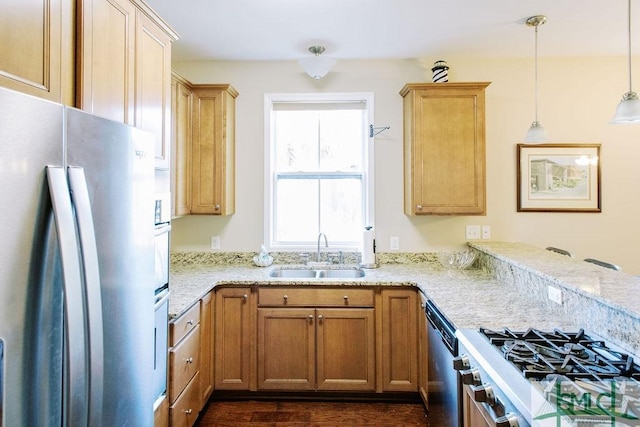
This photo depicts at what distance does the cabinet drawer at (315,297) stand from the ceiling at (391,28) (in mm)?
1825

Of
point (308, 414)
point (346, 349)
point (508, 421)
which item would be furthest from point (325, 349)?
point (508, 421)

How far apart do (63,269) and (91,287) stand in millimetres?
85

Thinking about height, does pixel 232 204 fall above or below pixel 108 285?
above

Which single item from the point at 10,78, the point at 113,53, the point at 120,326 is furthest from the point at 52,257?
the point at 113,53

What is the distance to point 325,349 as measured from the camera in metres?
2.52

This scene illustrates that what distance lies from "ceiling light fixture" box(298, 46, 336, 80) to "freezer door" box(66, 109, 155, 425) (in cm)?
188

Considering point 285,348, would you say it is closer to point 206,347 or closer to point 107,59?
point 206,347

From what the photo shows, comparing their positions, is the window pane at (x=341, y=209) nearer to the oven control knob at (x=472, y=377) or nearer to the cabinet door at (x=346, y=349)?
the cabinet door at (x=346, y=349)

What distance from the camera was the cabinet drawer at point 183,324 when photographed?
1.88m

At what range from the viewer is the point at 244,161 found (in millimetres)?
3182

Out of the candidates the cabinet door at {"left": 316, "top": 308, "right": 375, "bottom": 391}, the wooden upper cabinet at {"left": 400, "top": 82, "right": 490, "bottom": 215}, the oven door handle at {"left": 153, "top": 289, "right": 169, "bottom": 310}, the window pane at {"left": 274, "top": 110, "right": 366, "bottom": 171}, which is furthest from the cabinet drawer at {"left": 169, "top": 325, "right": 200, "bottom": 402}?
the wooden upper cabinet at {"left": 400, "top": 82, "right": 490, "bottom": 215}

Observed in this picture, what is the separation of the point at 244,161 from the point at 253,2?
1.29m

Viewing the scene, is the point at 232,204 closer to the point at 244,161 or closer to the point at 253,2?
the point at 244,161

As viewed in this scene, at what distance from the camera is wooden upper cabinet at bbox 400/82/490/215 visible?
110 inches
